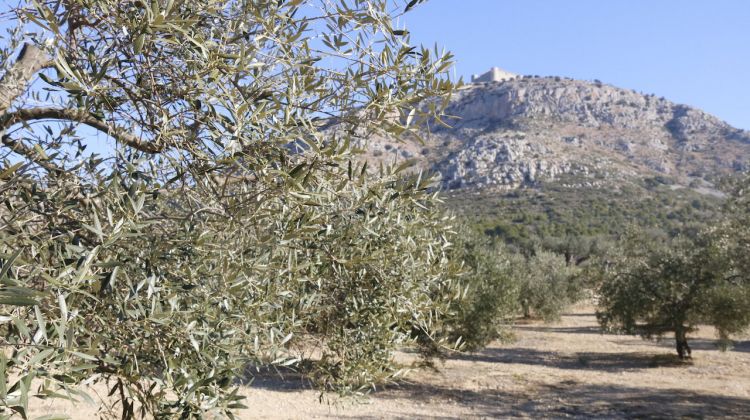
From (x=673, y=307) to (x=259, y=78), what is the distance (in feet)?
70.2

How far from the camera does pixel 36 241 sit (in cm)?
242

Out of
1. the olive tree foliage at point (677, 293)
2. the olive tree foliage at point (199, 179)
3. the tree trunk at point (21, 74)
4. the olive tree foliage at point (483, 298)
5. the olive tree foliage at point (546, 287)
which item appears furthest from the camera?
the olive tree foliage at point (546, 287)

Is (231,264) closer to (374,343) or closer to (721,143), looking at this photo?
(374,343)

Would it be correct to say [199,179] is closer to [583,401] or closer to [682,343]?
[583,401]

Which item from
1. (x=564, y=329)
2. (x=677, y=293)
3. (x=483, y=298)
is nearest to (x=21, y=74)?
(x=483, y=298)

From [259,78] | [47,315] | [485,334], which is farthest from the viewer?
[485,334]

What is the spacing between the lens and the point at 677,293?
20.3 meters

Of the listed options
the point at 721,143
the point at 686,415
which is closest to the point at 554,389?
the point at 686,415

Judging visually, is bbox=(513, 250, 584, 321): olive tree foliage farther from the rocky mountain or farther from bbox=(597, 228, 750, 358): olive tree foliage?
the rocky mountain

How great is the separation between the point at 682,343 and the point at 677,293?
6.73ft

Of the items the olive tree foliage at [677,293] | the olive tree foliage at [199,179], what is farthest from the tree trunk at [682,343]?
the olive tree foliage at [199,179]

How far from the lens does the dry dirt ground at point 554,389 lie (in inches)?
525

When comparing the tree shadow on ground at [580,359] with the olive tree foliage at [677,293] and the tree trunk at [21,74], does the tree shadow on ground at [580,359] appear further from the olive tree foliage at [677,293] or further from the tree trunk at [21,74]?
the tree trunk at [21,74]

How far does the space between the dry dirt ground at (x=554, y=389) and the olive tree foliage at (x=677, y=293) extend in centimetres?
141
